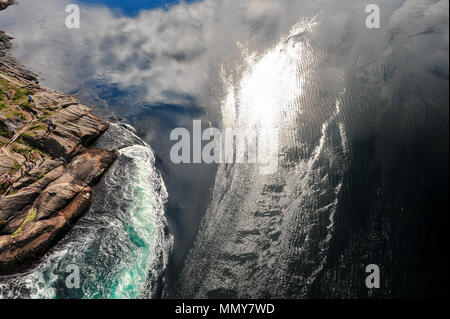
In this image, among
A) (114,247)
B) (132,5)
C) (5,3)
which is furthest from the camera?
(5,3)

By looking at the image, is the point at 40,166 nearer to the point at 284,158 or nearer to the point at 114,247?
the point at 114,247

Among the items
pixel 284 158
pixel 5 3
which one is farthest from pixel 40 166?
pixel 5 3

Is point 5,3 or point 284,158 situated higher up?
point 5,3

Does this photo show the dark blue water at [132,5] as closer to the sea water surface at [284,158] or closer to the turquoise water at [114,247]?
the sea water surface at [284,158]

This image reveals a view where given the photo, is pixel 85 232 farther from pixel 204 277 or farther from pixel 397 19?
pixel 397 19

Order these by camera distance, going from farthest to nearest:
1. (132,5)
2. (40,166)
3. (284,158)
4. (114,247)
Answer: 1. (132,5)
2. (284,158)
3. (40,166)
4. (114,247)

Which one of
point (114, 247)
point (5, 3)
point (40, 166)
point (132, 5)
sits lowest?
point (114, 247)

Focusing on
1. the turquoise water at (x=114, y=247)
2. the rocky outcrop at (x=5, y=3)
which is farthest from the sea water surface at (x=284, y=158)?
the rocky outcrop at (x=5, y=3)

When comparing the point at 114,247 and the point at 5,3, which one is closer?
the point at 114,247

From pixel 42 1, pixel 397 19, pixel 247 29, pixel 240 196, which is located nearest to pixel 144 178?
pixel 240 196
